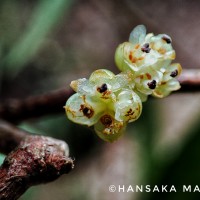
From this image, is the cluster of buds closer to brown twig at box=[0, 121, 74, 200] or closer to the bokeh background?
brown twig at box=[0, 121, 74, 200]

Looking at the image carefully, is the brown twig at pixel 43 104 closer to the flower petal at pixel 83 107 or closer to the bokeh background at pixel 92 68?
the bokeh background at pixel 92 68

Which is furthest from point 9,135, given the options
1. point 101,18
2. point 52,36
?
point 101,18

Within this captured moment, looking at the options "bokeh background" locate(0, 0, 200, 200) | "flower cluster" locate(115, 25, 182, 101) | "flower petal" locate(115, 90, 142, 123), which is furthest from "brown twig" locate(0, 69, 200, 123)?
"flower petal" locate(115, 90, 142, 123)

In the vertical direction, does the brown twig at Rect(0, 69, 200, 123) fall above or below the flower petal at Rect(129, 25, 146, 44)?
above

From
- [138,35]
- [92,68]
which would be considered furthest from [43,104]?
[92,68]

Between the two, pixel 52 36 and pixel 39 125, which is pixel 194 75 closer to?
pixel 39 125
